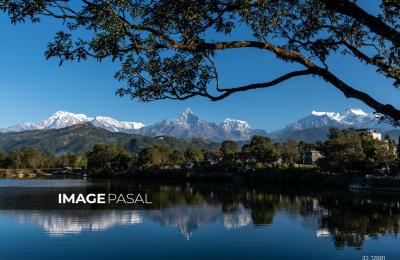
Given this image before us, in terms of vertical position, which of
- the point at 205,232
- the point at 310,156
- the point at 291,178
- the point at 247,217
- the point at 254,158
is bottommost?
the point at 205,232

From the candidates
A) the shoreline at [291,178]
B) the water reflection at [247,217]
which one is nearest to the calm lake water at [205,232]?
the water reflection at [247,217]

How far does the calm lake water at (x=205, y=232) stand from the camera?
28.5 m

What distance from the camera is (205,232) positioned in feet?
120

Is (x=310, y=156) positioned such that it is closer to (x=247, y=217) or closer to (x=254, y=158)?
(x=254, y=158)

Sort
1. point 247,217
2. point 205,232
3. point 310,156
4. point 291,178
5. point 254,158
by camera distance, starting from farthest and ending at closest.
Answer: point 310,156, point 254,158, point 291,178, point 247,217, point 205,232

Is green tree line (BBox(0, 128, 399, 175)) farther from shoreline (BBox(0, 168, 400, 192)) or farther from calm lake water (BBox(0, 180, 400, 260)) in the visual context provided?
calm lake water (BBox(0, 180, 400, 260))

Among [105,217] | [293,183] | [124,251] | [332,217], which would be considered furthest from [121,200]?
[293,183]

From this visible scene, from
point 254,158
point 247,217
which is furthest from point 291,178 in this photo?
point 247,217

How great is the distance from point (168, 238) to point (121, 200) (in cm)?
A: 3401

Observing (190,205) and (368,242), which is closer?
(368,242)

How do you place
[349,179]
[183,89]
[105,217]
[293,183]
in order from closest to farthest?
[183,89] → [105,217] → [349,179] → [293,183]

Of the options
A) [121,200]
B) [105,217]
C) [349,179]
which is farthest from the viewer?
[349,179]

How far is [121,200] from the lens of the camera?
66312mm

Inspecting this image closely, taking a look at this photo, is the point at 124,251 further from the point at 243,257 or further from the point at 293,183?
the point at 293,183
